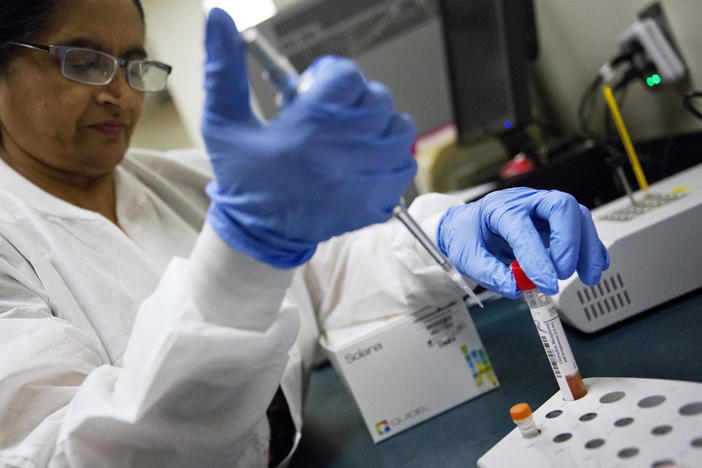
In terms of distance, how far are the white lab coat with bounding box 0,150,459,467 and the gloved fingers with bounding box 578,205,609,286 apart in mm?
234

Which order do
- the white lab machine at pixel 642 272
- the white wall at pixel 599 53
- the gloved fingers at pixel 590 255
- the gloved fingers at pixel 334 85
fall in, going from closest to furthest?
the gloved fingers at pixel 334 85
the gloved fingers at pixel 590 255
the white lab machine at pixel 642 272
the white wall at pixel 599 53

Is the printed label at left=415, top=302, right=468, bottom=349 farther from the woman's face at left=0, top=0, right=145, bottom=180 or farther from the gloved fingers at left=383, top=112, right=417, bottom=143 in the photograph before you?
the woman's face at left=0, top=0, right=145, bottom=180

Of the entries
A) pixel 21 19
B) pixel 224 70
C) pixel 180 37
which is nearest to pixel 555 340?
pixel 224 70

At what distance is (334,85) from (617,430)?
17.6 inches

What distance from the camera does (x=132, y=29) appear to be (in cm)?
106

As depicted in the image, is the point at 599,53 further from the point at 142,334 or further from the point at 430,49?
the point at 142,334

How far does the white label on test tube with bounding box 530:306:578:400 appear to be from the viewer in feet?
2.17

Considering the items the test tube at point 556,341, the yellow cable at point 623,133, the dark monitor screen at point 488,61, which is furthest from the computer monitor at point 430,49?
the test tube at point 556,341

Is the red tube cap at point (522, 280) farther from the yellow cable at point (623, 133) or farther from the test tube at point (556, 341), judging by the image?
the yellow cable at point (623, 133)

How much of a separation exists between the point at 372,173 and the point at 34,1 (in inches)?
29.9

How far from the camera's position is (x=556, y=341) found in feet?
2.18

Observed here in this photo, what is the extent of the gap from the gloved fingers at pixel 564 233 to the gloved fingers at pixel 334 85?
0.34m

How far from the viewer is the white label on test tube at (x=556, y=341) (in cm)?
66

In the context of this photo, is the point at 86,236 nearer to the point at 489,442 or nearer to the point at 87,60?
the point at 87,60
